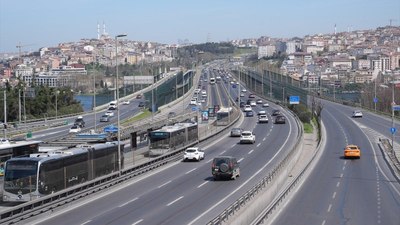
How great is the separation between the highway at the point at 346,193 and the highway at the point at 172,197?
2979 mm

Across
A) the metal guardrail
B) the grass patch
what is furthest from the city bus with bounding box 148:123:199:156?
the grass patch

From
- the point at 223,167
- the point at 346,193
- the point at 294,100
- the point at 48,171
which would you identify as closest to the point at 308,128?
the point at 294,100

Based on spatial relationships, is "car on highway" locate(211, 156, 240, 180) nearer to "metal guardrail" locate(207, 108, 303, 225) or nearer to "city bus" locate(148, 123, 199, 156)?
"metal guardrail" locate(207, 108, 303, 225)

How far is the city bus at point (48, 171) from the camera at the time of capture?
993 inches

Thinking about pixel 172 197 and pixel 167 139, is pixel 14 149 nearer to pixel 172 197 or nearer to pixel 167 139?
pixel 172 197

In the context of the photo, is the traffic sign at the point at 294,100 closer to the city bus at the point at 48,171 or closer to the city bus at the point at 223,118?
the city bus at the point at 223,118

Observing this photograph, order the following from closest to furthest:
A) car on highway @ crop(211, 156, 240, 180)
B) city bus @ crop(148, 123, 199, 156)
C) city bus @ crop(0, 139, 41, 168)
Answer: city bus @ crop(0, 139, 41, 168) → car on highway @ crop(211, 156, 240, 180) → city bus @ crop(148, 123, 199, 156)

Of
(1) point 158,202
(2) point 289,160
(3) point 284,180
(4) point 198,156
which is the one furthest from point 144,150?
(1) point 158,202

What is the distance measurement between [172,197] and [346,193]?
27.2 feet

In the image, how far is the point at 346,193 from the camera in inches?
1255

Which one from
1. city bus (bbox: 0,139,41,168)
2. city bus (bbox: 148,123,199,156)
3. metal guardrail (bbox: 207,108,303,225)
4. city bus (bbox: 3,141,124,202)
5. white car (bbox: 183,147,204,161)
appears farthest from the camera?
white car (bbox: 183,147,204,161)

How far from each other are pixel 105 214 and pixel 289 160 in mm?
16480

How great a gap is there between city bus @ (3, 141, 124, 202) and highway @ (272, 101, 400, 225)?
357 inches

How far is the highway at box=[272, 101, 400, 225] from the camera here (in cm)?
2491
